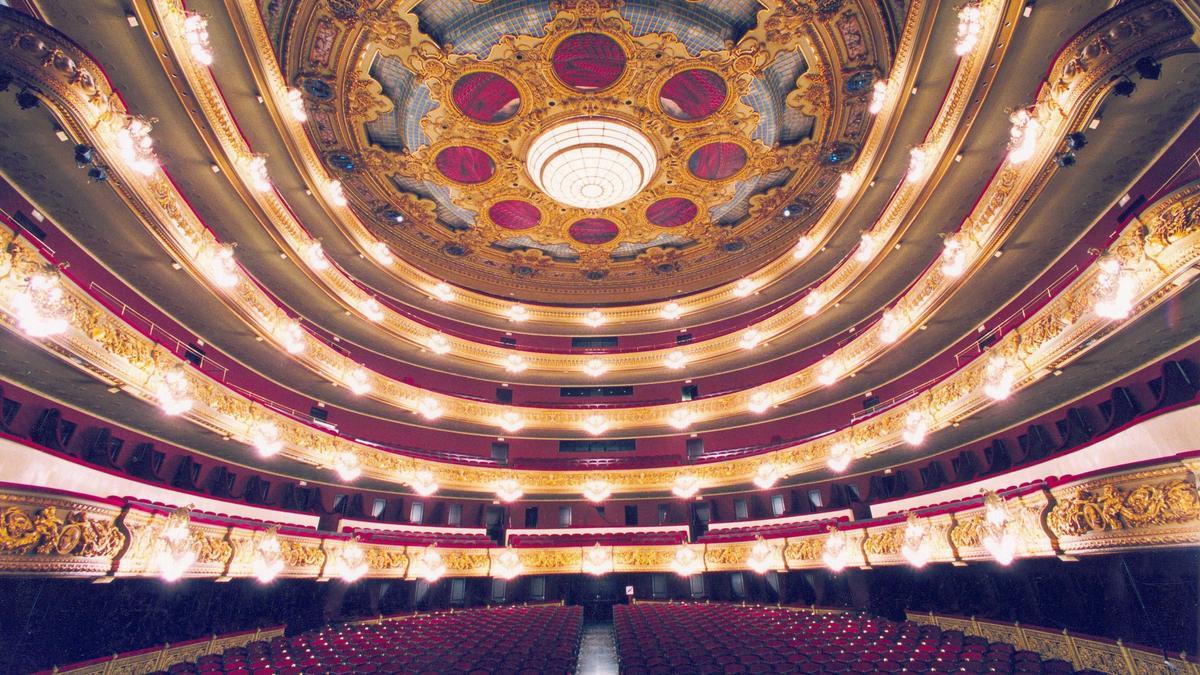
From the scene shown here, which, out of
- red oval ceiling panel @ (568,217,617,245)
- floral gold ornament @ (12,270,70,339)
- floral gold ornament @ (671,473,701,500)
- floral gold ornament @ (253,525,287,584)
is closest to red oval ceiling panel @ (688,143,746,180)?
red oval ceiling panel @ (568,217,617,245)

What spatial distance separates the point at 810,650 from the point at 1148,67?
29.4 feet

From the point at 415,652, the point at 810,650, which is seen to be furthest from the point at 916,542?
the point at 415,652

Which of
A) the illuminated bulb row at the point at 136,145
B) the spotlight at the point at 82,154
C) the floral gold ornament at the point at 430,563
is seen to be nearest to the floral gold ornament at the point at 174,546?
the spotlight at the point at 82,154

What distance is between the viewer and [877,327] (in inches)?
557

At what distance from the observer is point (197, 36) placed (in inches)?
333

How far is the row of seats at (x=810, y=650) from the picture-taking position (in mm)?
6828

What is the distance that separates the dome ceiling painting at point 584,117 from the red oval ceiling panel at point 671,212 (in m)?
0.07

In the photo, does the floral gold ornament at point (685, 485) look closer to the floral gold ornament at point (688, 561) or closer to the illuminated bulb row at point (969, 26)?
the floral gold ornament at point (688, 561)

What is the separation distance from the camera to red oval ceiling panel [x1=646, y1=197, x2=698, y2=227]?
19062mm

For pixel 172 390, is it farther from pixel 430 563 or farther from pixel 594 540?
pixel 594 540

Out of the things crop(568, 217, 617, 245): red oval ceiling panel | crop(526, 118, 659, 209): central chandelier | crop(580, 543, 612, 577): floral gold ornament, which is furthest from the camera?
crop(568, 217, 617, 245): red oval ceiling panel

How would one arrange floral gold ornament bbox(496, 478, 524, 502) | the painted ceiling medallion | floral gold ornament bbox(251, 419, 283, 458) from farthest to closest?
1. floral gold ornament bbox(496, 478, 524, 502)
2. the painted ceiling medallion
3. floral gold ornament bbox(251, 419, 283, 458)

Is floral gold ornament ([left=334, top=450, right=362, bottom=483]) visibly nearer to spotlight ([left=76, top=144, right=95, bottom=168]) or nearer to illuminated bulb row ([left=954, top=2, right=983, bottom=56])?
spotlight ([left=76, top=144, right=95, bottom=168])

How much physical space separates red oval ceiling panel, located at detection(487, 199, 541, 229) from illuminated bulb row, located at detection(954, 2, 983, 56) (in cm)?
1368
